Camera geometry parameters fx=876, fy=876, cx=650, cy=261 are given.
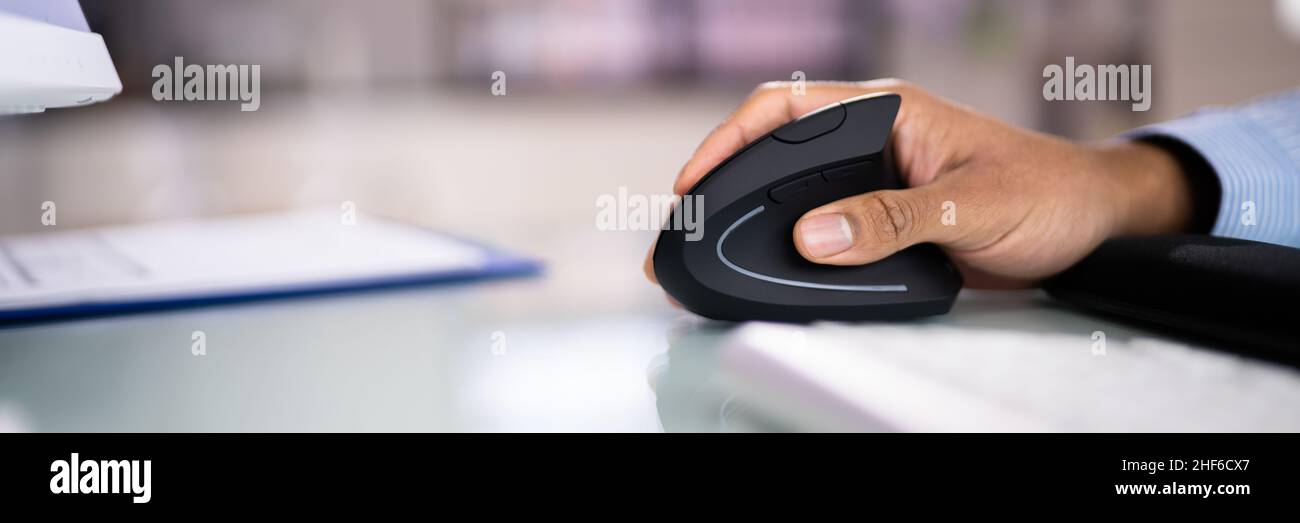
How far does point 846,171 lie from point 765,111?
4.7 inches

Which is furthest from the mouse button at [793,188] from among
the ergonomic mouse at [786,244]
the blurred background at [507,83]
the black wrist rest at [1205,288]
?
the blurred background at [507,83]

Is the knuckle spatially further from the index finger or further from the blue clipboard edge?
the blue clipboard edge

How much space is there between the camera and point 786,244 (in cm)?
52

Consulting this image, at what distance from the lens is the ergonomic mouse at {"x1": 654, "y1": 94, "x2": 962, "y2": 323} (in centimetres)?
51

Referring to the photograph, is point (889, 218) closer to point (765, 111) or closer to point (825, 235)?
point (825, 235)

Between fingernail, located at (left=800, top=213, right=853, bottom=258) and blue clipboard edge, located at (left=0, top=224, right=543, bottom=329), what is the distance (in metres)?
0.33

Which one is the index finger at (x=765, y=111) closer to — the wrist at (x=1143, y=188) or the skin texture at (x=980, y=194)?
the skin texture at (x=980, y=194)

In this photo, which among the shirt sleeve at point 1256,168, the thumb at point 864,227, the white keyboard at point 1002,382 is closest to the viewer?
the white keyboard at point 1002,382

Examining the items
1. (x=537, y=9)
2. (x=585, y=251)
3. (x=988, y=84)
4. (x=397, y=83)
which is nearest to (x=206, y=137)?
(x=397, y=83)

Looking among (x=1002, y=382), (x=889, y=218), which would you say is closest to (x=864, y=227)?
(x=889, y=218)

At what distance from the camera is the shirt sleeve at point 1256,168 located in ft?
1.99

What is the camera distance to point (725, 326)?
525 mm
